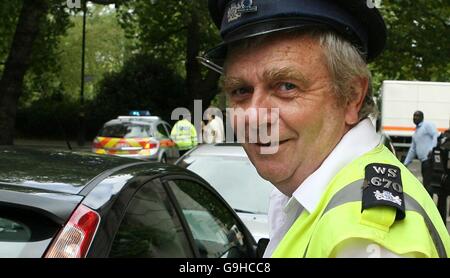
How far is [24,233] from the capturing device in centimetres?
200

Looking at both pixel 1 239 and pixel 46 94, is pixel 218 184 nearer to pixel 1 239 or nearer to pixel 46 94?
pixel 1 239

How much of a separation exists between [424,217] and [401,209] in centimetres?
9

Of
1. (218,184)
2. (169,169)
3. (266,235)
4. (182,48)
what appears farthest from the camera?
(182,48)

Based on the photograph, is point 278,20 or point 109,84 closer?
point 278,20

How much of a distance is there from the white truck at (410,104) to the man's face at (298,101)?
26.3m

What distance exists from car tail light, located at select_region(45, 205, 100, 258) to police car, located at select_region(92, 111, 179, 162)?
46.1 feet

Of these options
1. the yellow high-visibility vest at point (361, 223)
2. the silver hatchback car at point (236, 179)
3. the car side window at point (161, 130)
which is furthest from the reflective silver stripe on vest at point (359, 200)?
the car side window at point (161, 130)

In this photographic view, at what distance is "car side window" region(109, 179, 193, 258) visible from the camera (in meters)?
2.28

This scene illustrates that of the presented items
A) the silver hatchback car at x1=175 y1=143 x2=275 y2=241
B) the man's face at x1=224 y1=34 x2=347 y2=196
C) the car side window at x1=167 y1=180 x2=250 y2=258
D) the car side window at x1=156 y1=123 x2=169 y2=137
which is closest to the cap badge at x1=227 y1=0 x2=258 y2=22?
the man's face at x1=224 y1=34 x2=347 y2=196

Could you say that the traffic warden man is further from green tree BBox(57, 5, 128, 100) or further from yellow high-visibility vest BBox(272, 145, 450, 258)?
green tree BBox(57, 5, 128, 100)

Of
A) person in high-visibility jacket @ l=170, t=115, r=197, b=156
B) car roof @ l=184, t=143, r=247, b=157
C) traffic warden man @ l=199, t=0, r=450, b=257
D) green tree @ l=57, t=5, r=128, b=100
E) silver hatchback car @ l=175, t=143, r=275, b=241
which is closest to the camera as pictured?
traffic warden man @ l=199, t=0, r=450, b=257

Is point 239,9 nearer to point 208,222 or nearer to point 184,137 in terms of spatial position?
point 208,222

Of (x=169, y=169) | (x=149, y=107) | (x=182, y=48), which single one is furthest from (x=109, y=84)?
(x=169, y=169)

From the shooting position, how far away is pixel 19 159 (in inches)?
107
